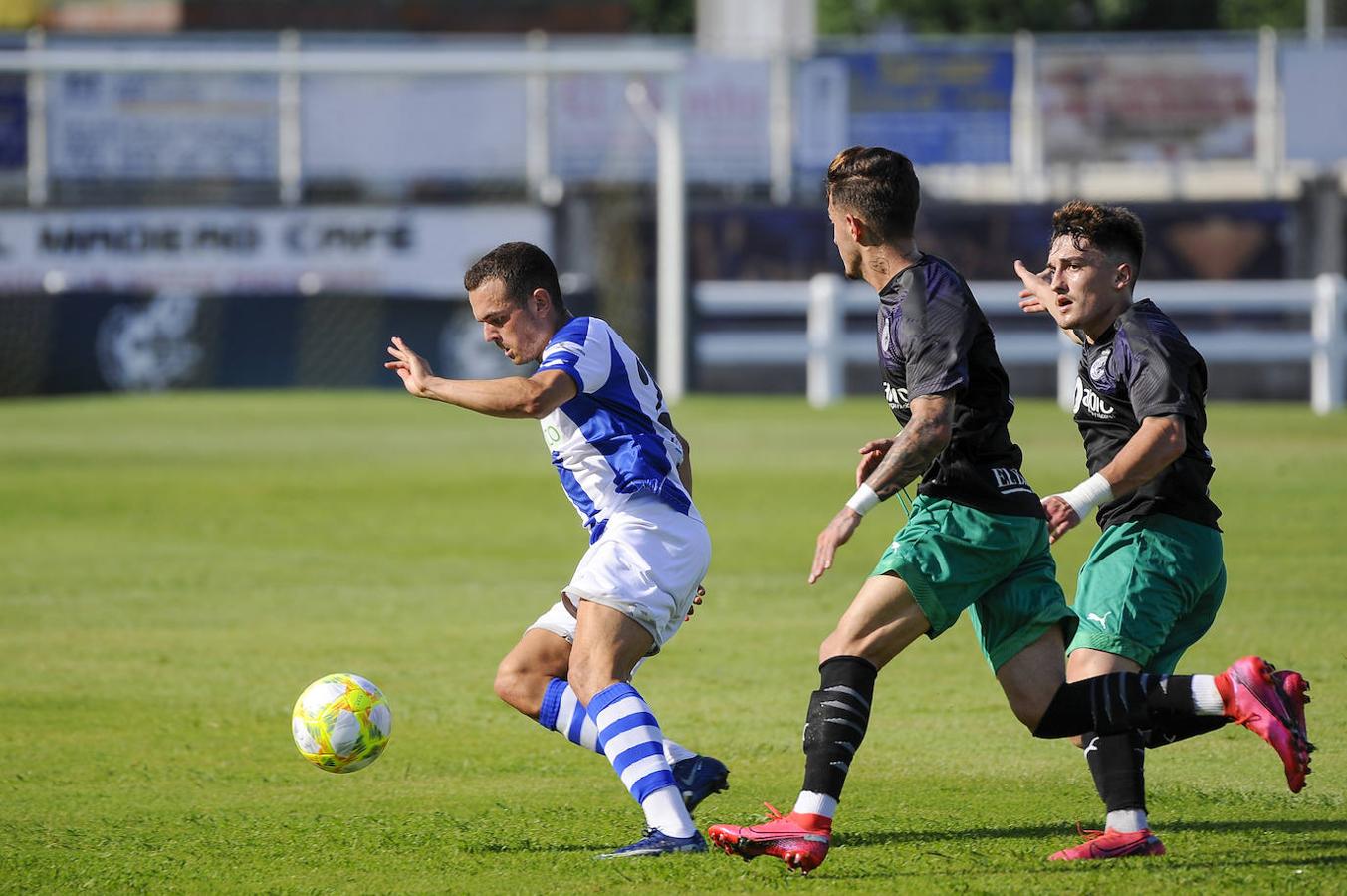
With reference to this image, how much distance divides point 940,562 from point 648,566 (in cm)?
87

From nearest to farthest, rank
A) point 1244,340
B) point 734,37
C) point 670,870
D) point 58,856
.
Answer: point 670,870 < point 58,856 < point 1244,340 < point 734,37

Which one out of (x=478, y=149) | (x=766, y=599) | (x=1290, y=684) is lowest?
(x=766, y=599)

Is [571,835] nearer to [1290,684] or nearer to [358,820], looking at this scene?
[358,820]

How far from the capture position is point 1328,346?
23297 millimetres

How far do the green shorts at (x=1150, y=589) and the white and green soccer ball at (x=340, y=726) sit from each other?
230 centimetres

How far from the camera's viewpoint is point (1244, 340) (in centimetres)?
2466

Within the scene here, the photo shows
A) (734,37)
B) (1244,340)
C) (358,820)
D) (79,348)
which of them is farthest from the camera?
(734,37)

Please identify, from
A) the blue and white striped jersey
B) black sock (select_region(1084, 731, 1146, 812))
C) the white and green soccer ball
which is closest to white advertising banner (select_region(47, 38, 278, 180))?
the white and green soccer ball

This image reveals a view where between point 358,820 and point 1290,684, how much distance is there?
9.87 feet

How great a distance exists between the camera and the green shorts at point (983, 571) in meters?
5.40

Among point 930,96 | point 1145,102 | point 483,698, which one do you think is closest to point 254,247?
point 930,96

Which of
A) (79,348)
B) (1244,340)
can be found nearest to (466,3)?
(79,348)

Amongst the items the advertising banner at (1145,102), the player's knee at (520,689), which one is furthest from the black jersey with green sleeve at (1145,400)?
the advertising banner at (1145,102)

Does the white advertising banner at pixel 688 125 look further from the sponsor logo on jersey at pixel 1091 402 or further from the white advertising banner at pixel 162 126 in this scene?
the sponsor logo on jersey at pixel 1091 402
